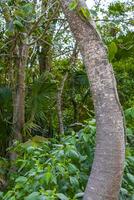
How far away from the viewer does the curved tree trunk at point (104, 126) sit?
162 centimetres

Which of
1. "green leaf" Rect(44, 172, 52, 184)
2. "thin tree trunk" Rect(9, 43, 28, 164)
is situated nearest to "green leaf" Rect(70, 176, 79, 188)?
"green leaf" Rect(44, 172, 52, 184)

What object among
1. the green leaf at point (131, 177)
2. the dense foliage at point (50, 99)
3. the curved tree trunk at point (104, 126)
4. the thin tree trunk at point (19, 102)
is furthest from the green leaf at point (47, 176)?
the thin tree trunk at point (19, 102)

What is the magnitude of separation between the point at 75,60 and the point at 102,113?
16.1ft

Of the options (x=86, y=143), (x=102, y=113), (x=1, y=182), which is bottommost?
(x=1, y=182)

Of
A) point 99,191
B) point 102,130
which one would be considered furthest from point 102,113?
point 99,191

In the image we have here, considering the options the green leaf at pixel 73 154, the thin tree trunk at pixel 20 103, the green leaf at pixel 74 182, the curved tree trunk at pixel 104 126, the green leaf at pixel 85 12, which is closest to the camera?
the curved tree trunk at pixel 104 126

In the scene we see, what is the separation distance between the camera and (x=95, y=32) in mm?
1745

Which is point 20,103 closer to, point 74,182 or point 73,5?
point 74,182

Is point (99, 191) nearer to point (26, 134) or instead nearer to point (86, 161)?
point (86, 161)

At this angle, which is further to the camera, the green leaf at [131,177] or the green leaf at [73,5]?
the green leaf at [131,177]

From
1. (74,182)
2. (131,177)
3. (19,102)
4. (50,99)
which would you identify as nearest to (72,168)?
(74,182)

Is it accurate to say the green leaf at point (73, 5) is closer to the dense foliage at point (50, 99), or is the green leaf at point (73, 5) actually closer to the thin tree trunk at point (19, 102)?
the dense foliage at point (50, 99)

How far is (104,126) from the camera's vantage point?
165 cm

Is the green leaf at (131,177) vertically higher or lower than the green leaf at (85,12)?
lower
